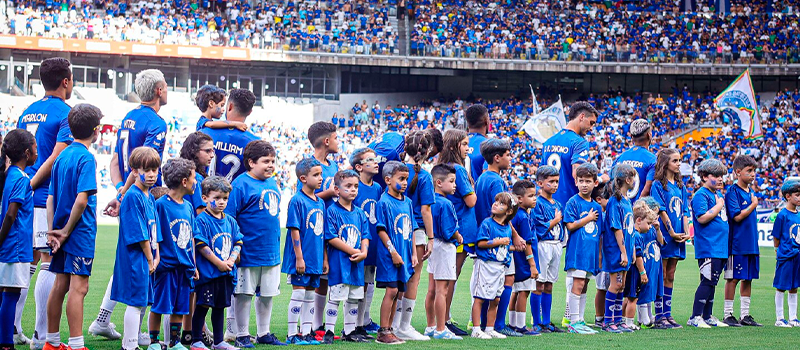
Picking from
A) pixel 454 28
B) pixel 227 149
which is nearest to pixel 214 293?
pixel 227 149

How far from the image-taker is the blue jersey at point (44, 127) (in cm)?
743

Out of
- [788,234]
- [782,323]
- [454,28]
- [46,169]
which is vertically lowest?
[782,323]

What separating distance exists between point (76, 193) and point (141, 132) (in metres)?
1.18

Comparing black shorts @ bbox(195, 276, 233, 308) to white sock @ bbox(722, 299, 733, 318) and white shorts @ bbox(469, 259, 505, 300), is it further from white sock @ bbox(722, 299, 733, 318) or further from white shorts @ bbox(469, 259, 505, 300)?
white sock @ bbox(722, 299, 733, 318)

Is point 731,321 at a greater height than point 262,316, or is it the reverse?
point 262,316

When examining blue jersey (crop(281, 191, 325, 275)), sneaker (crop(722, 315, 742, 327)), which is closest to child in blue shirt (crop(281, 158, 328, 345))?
blue jersey (crop(281, 191, 325, 275))

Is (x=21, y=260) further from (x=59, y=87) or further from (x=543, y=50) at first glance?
(x=543, y=50)

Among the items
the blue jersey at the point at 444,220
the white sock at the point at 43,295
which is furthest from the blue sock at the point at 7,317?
the blue jersey at the point at 444,220

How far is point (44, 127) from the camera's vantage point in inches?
298

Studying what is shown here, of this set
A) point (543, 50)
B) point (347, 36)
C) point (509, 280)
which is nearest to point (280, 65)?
point (347, 36)

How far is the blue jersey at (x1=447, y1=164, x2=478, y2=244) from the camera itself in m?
8.95

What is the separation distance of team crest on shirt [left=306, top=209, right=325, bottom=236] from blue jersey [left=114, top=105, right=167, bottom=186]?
133 cm

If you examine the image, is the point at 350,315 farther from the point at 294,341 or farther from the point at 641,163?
the point at 641,163

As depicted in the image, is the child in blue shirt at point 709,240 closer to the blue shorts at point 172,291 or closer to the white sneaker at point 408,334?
the white sneaker at point 408,334
